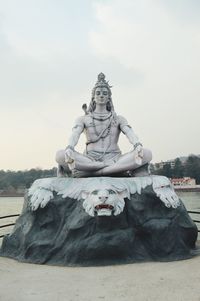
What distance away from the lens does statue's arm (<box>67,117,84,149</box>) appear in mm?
8536

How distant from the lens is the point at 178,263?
22.9 ft

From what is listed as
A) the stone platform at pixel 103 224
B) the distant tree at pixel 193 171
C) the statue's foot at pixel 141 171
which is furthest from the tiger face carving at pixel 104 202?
the distant tree at pixel 193 171

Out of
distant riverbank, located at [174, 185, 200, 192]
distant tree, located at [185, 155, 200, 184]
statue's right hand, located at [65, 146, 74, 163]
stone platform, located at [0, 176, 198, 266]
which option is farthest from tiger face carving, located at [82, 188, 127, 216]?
distant tree, located at [185, 155, 200, 184]

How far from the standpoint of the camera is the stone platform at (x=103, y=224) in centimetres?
711

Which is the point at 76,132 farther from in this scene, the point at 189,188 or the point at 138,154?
the point at 189,188

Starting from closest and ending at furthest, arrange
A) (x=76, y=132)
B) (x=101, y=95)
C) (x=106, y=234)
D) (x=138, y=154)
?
(x=106, y=234) → (x=138, y=154) → (x=76, y=132) → (x=101, y=95)

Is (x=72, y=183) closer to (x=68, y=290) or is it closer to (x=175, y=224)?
(x=175, y=224)

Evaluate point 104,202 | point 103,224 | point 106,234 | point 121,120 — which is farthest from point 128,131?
point 106,234

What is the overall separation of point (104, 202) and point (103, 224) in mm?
346

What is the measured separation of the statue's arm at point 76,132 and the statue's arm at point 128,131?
783mm

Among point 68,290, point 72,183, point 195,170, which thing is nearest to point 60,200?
point 72,183

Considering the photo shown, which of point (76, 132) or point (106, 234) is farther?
point (76, 132)

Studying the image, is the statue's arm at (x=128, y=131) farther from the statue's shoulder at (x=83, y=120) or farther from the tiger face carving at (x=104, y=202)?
the tiger face carving at (x=104, y=202)

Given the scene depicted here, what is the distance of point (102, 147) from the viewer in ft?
29.3
